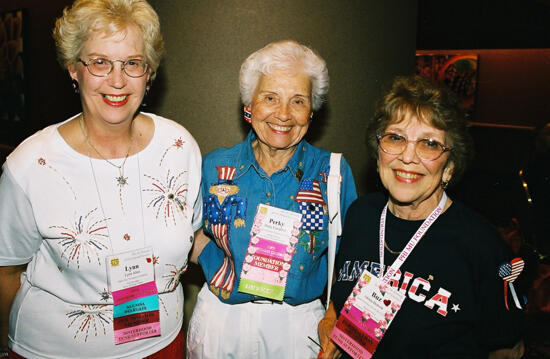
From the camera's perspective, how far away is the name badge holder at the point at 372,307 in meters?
1.68

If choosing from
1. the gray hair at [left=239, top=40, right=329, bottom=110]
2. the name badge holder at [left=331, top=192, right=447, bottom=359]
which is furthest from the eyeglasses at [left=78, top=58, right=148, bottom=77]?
the name badge holder at [left=331, top=192, right=447, bottom=359]

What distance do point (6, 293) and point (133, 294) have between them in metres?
0.57

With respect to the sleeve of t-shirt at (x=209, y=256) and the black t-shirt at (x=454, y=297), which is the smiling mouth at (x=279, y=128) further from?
the black t-shirt at (x=454, y=297)

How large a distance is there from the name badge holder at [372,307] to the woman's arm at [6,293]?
1434mm

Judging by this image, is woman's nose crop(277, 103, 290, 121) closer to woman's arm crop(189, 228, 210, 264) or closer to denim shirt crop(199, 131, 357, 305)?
denim shirt crop(199, 131, 357, 305)

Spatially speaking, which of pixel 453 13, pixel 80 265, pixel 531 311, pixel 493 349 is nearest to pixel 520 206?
pixel 531 311

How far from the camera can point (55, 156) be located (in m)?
1.70

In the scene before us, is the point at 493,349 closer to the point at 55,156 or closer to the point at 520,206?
the point at 55,156

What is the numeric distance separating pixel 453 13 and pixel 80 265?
9.46 m

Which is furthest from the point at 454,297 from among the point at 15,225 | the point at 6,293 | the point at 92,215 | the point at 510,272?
the point at 6,293

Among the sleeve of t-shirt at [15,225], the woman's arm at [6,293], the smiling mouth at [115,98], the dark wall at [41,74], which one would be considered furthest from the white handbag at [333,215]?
the dark wall at [41,74]

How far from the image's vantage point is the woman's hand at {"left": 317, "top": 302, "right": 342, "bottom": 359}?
1932 mm

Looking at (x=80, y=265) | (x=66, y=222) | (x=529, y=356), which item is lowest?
(x=529, y=356)

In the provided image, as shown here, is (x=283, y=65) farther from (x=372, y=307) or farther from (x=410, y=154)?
(x=372, y=307)
